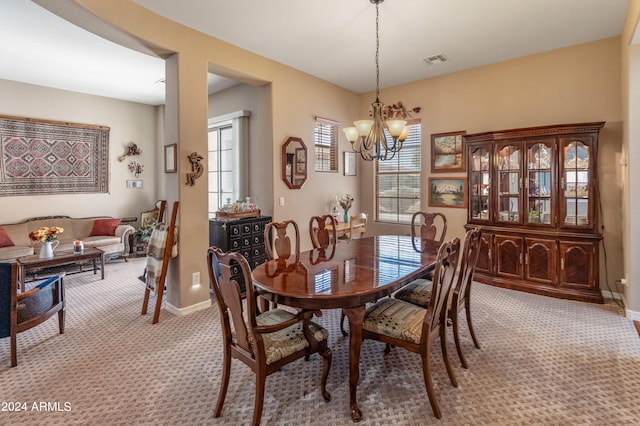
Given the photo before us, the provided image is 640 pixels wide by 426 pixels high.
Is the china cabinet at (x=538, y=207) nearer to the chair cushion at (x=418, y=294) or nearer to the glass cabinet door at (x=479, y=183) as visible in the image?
the glass cabinet door at (x=479, y=183)

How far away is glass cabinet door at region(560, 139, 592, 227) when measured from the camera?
377 centimetres

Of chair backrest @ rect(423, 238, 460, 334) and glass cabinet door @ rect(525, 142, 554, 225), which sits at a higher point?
glass cabinet door @ rect(525, 142, 554, 225)

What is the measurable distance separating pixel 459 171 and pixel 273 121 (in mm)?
2797

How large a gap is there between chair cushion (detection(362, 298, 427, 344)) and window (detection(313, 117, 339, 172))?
126 inches

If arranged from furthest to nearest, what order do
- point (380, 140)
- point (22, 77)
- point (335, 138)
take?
point (335, 138) → point (22, 77) → point (380, 140)

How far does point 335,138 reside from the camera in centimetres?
556

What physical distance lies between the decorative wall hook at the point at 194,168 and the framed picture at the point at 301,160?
1566 mm

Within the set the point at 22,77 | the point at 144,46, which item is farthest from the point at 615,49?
the point at 22,77

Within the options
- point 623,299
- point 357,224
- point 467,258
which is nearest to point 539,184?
point 623,299

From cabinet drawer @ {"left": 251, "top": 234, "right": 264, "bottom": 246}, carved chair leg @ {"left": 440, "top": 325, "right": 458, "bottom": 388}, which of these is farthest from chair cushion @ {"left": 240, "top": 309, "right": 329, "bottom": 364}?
cabinet drawer @ {"left": 251, "top": 234, "right": 264, "bottom": 246}

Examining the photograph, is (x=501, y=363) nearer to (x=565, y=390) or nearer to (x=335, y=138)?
(x=565, y=390)

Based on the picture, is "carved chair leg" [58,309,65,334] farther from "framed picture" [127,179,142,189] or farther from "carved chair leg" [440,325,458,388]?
"framed picture" [127,179,142,189]

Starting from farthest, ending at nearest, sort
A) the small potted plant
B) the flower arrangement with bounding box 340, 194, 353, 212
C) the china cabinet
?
1. the small potted plant
2. the flower arrangement with bounding box 340, 194, 353, 212
3. the china cabinet

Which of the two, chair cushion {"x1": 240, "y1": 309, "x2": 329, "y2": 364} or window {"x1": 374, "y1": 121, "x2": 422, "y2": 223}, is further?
window {"x1": 374, "y1": 121, "x2": 422, "y2": 223}
